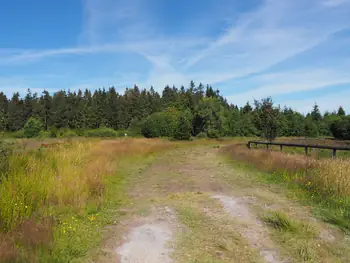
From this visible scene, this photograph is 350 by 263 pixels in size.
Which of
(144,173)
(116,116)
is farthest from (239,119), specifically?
(144,173)

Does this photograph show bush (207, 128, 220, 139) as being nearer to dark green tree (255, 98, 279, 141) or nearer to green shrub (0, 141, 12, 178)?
dark green tree (255, 98, 279, 141)

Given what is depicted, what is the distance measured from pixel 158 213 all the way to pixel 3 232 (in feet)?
8.61

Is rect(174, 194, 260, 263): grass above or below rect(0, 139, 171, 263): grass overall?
below

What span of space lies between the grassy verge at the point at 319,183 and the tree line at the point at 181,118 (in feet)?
24.7

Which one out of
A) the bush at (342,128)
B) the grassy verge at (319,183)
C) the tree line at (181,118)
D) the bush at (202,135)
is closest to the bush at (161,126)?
the tree line at (181,118)

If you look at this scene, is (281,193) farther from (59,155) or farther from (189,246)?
(59,155)

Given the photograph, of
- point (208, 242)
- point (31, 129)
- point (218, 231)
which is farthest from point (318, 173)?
point (31, 129)

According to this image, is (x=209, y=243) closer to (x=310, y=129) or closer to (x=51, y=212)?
(x=51, y=212)

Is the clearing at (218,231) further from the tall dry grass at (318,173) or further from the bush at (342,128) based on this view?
the bush at (342,128)

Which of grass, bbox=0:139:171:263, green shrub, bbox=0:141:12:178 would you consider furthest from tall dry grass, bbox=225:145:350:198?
green shrub, bbox=0:141:12:178

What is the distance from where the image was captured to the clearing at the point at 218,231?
135 inches

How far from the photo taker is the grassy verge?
200 inches

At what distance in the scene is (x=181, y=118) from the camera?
136 ft

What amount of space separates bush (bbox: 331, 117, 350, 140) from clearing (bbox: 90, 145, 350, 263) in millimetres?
50208
